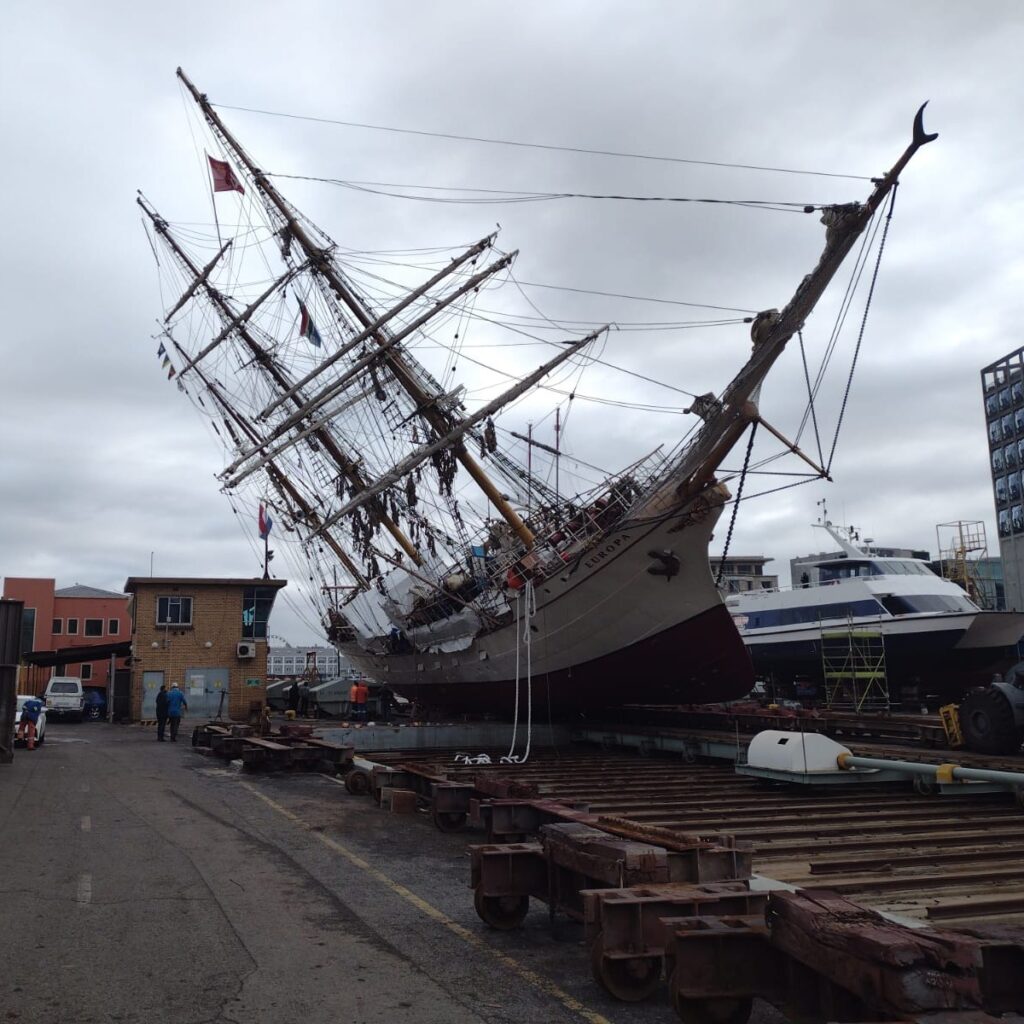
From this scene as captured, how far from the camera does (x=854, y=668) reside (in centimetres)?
2744

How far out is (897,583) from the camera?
98.5 feet

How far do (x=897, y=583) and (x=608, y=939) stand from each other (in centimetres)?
2756

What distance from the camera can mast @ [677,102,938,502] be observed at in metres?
17.6

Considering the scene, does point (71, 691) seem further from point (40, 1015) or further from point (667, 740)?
point (40, 1015)

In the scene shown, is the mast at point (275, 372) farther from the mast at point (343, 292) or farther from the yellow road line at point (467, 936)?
the yellow road line at point (467, 936)

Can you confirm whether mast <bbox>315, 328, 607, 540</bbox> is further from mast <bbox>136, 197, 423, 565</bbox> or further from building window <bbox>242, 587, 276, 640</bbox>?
building window <bbox>242, 587, 276, 640</bbox>

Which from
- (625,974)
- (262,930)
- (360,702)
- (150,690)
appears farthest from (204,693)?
(625,974)

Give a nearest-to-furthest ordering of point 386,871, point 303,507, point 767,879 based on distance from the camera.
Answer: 1. point 767,879
2. point 386,871
3. point 303,507

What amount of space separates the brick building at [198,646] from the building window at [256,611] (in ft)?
0.15

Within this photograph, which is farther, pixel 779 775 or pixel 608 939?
pixel 779 775

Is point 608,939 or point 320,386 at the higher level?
point 320,386

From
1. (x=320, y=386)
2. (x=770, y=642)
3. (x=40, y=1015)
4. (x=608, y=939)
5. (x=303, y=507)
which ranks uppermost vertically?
(x=320, y=386)

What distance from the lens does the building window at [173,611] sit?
35.8 meters

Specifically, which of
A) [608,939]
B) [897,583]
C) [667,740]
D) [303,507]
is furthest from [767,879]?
[303,507]
